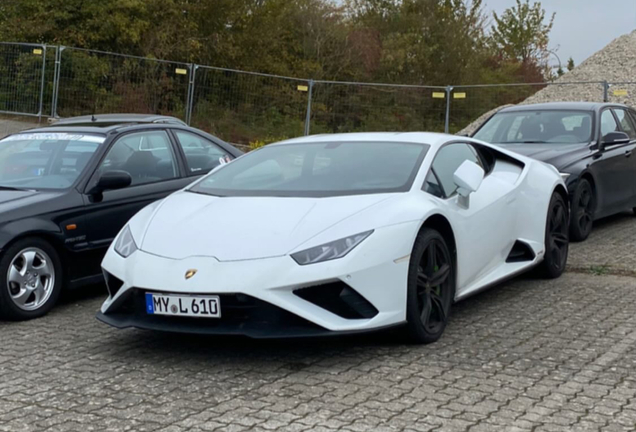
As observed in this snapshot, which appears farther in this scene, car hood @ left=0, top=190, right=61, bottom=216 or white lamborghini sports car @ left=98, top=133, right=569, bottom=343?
car hood @ left=0, top=190, right=61, bottom=216

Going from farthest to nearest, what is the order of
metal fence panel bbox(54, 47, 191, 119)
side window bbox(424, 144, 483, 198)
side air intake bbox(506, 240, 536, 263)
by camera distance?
metal fence panel bbox(54, 47, 191, 119)
side air intake bbox(506, 240, 536, 263)
side window bbox(424, 144, 483, 198)

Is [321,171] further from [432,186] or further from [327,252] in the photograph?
[327,252]

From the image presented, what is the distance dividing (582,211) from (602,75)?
2417cm

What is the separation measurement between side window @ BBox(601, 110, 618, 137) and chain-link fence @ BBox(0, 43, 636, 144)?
32.3ft

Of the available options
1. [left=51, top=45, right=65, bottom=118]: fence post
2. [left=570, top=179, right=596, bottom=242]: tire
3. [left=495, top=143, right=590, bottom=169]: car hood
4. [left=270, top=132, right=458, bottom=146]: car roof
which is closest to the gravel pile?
[left=51, top=45, right=65, bottom=118]: fence post

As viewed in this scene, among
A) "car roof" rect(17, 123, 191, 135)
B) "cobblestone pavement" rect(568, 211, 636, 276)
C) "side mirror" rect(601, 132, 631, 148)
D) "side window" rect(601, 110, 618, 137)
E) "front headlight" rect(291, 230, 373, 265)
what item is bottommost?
"cobblestone pavement" rect(568, 211, 636, 276)

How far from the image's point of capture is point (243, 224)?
5211 mm

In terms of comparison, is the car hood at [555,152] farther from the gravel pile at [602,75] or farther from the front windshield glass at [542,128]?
the gravel pile at [602,75]

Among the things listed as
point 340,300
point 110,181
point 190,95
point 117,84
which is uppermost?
point 117,84

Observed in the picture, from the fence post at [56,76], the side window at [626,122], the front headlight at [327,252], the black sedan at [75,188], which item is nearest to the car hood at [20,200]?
the black sedan at [75,188]

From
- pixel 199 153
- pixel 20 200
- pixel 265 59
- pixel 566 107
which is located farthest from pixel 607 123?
pixel 265 59

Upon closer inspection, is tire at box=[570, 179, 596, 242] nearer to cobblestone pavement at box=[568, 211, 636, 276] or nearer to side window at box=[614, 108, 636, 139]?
cobblestone pavement at box=[568, 211, 636, 276]

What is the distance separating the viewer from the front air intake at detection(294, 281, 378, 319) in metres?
4.82

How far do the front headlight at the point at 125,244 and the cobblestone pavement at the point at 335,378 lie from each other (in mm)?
589
